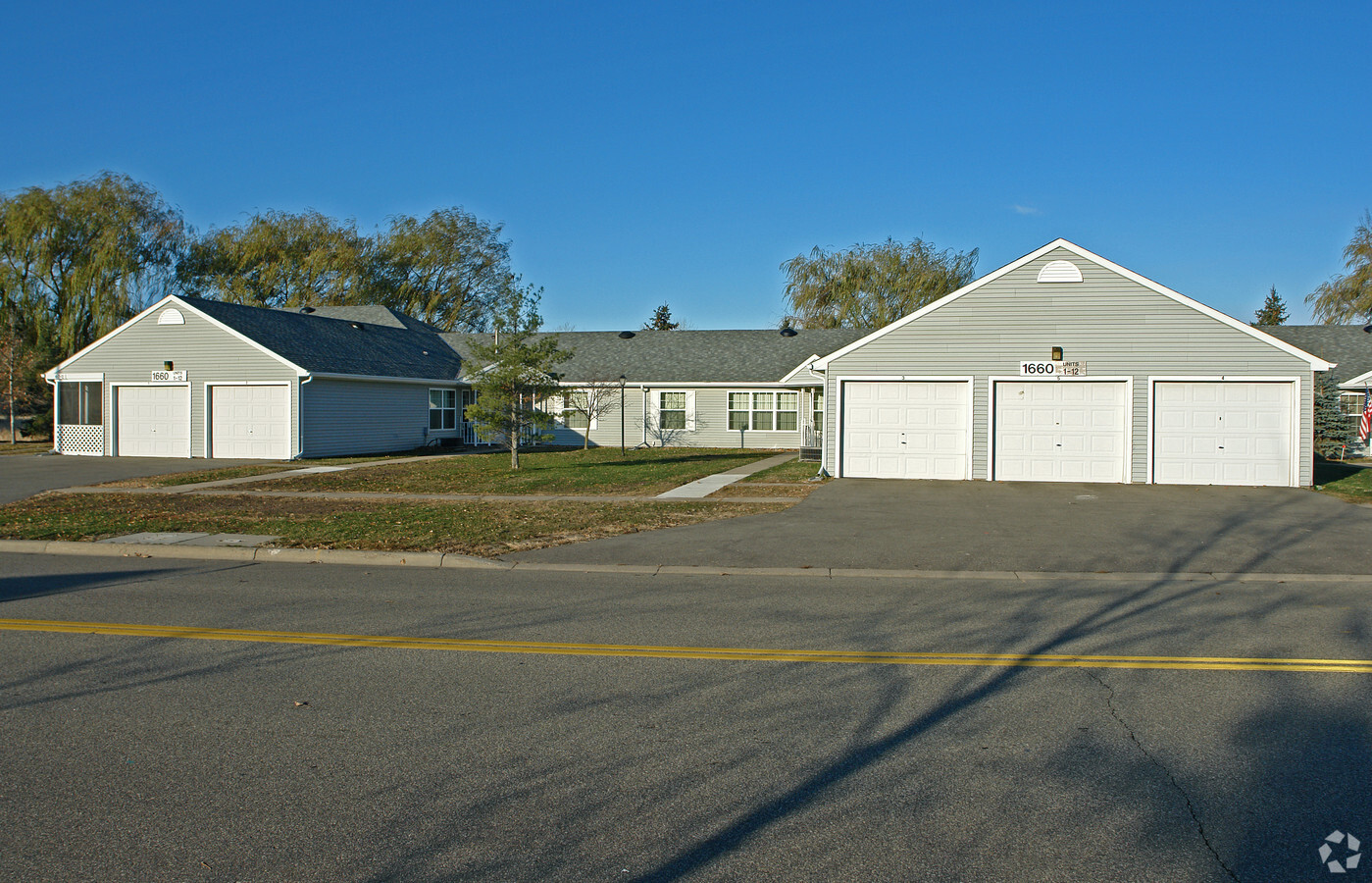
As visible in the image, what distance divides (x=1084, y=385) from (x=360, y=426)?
22237 mm

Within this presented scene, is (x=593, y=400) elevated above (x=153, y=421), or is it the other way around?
(x=593, y=400)

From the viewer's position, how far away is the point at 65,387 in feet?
109

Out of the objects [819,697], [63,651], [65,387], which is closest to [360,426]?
[65,387]

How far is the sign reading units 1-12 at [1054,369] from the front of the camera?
2112 centimetres

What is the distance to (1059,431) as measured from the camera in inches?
839

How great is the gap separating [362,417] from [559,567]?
74.6ft

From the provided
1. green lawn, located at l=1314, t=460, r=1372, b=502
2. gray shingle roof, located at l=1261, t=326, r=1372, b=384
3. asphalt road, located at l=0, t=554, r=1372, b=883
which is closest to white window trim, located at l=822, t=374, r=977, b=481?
green lawn, located at l=1314, t=460, r=1372, b=502

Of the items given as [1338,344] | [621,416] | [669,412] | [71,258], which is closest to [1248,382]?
[669,412]

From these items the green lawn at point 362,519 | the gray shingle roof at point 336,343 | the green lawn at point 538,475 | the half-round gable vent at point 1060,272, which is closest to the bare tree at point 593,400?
the green lawn at point 538,475

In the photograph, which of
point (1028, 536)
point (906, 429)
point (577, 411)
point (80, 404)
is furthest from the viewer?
point (577, 411)

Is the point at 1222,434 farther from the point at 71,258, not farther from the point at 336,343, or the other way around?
the point at 71,258

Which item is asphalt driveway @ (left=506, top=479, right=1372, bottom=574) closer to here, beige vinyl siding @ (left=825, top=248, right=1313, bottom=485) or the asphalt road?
the asphalt road

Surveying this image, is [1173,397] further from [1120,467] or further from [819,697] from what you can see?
[819,697]

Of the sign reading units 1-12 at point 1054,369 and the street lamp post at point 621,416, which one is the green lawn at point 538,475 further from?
the sign reading units 1-12 at point 1054,369
